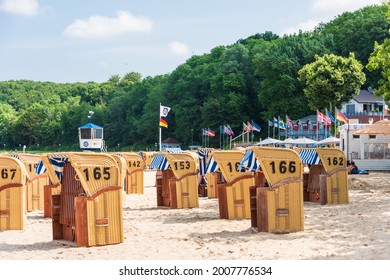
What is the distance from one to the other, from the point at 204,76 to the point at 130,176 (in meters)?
69.9

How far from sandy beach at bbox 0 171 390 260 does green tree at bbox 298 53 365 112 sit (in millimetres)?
40799

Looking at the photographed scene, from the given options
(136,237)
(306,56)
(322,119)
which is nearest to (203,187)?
(136,237)

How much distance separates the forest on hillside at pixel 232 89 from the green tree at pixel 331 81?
14.7 meters

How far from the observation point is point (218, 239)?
13711 millimetres

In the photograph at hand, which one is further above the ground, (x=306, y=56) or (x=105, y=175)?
(x=306, y=56)

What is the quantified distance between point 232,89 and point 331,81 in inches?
1226

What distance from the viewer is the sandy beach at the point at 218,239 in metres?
11.6

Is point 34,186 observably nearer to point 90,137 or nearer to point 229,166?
point 229,166

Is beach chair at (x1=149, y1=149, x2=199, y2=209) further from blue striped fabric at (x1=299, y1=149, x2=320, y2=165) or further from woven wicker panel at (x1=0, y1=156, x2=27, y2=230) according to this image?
woven wicker panel at (x1=0, y1=156, x2=27, y2=230)

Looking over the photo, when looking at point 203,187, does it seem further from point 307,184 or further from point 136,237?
point 136,237

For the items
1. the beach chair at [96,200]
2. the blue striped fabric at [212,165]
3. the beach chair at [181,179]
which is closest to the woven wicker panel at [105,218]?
the beach chair at [96,200]

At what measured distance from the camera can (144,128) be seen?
104625mm

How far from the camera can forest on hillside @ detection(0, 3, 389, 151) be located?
263ft

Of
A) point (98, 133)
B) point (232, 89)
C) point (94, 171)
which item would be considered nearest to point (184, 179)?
point (94, 171)
